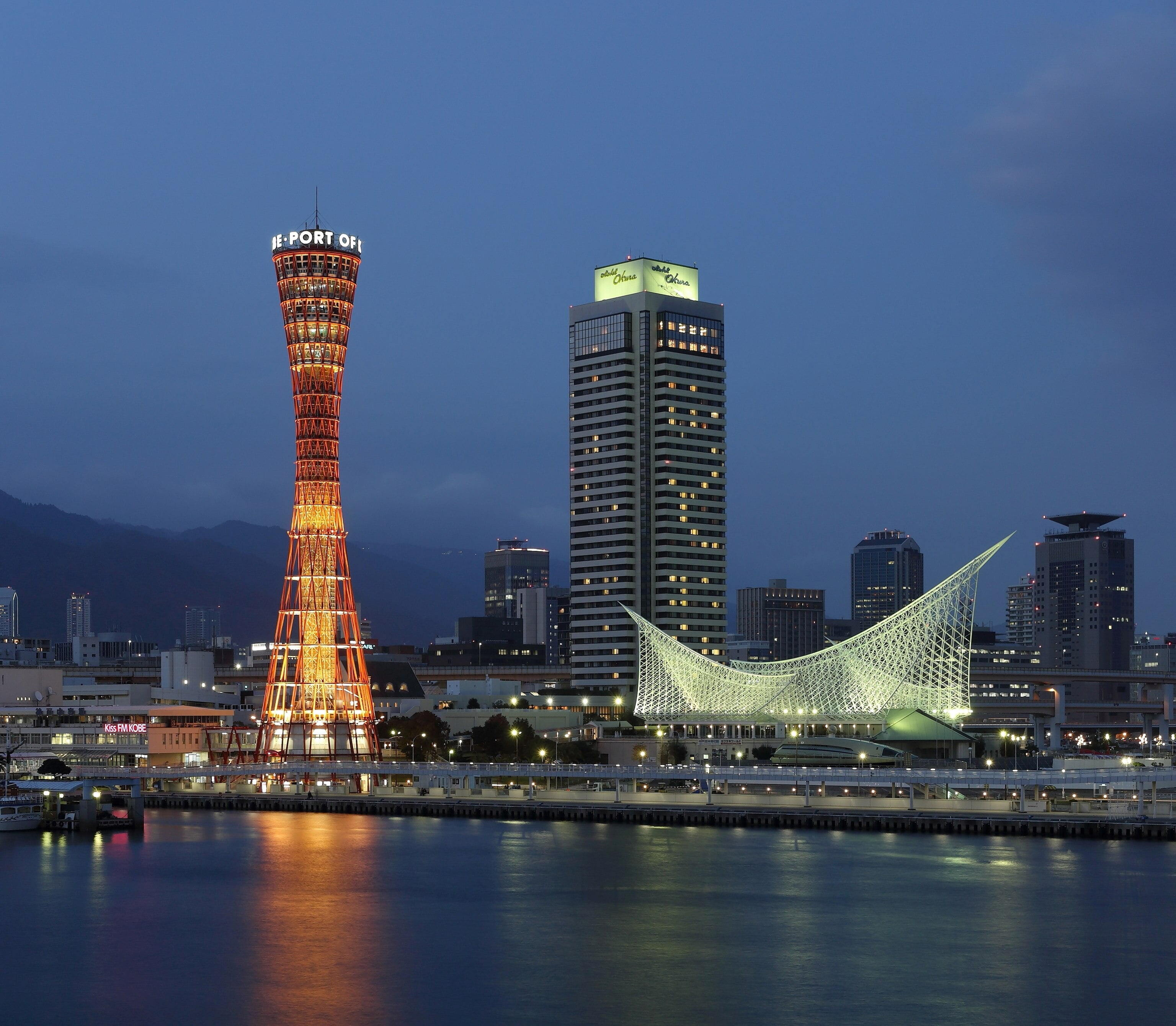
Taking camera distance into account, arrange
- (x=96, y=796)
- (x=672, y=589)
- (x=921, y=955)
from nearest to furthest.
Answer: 1. (x=921, y=955)
2. (x=96, y=796)
3. (x=672, y=589)

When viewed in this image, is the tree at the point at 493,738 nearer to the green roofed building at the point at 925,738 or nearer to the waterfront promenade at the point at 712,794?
the waterfront promenade at the point at 712,794

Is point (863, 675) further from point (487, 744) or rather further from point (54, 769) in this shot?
point (54, 769)

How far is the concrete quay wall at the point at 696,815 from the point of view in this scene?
263ft

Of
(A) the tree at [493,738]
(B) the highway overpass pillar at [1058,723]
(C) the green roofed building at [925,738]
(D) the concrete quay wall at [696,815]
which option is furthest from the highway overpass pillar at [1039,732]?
(D) the concrete quay wall at [696,815]

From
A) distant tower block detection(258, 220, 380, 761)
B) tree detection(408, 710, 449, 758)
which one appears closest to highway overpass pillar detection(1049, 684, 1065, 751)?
tree detection(408, 710, 449, 758)

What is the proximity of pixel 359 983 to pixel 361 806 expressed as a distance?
56.1 m

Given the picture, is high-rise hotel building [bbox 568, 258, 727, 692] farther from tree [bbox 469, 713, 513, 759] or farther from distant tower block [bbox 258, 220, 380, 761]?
distant tower block [bbox 258, 220, 380, 761]

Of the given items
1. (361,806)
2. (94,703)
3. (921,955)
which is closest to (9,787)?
(361,806)

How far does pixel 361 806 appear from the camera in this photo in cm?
10444

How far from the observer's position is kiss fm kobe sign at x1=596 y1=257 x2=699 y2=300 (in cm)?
17762

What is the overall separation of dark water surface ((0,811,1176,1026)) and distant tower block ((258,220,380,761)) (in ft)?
108

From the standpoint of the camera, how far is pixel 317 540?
114 m

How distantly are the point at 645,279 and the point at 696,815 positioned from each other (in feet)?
310

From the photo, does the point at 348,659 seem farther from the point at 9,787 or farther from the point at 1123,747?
the point at 1123,747
